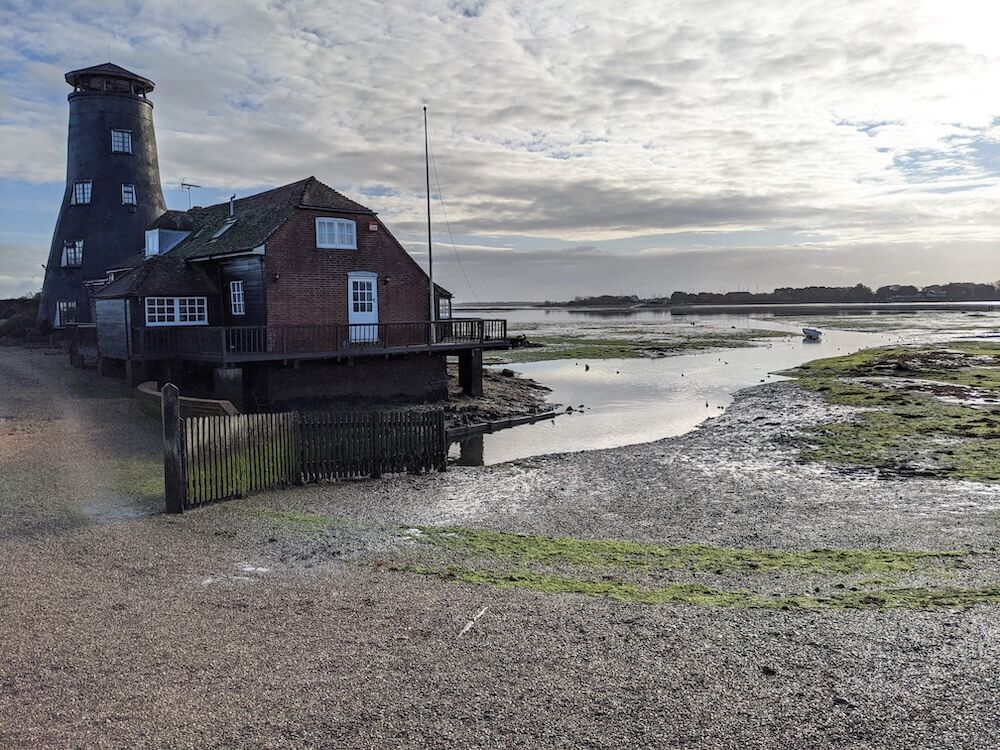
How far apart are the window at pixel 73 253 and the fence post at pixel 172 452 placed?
37.3 meters

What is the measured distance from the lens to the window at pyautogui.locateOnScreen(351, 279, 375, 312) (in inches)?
1198

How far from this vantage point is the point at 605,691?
632cm

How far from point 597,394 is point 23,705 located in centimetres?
3380

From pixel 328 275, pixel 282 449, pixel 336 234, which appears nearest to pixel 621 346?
pixel 336 234

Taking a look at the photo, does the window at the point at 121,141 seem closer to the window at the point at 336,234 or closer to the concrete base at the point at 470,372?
the window at the point at 336,234

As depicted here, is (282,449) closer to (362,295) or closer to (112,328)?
(362,295)

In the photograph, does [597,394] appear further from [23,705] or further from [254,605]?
[23,705]

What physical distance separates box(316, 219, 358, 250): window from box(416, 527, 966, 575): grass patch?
64.4 feet

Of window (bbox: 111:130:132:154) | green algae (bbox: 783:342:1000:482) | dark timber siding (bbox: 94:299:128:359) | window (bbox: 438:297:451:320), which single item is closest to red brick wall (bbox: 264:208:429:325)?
dark timber siding (bbox: 94:299:128:359)

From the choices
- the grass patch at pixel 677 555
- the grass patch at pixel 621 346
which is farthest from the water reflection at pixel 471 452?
the grass patch at pixel 621 346

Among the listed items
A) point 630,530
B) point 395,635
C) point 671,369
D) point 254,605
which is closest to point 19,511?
point 254,605

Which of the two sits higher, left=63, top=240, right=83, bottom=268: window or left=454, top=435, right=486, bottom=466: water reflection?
left=63, top=240, right=83, bottom=268: window

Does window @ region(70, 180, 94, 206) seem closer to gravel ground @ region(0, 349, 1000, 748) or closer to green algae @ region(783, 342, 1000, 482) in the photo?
gravel ground @ region(0, 349, 1000, 748)

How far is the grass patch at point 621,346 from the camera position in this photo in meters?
62.0
